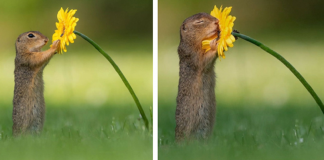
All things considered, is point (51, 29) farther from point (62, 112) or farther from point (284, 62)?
point (284, 62)

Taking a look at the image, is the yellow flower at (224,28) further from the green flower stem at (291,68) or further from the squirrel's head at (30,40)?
the squirrel's head at (30,40)

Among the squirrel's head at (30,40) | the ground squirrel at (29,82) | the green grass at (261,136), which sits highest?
the squirrel's head at (30,40)

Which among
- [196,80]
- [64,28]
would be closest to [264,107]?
[196,80]

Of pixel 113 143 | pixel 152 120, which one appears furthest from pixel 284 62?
pixel 113 143

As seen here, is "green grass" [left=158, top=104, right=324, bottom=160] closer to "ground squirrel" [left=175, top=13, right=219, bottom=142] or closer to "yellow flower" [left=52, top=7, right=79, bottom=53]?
"ground squirrel" [left=175, top=13, right=219, bottom=142]

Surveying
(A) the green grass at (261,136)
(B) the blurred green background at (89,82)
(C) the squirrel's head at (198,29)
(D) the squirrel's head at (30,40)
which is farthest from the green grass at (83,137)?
(C) the squirrel's head at (198,29)

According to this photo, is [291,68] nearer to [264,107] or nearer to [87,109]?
[264,107]
